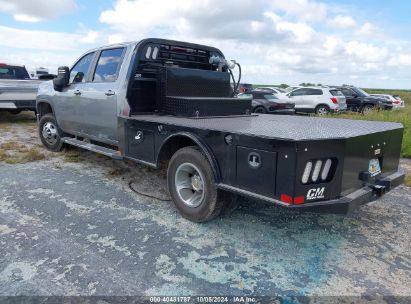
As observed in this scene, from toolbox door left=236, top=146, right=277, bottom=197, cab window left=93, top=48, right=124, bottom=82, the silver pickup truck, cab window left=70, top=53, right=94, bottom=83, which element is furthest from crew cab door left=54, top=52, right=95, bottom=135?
the silver pickup truck

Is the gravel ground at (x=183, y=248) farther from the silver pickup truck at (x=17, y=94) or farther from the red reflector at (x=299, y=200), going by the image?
the silver pickup truck at (x=17, y=94)

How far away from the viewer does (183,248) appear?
3377 millimetres

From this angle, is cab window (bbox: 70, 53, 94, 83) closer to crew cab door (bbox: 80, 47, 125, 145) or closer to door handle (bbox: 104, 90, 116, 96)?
crew cab door (bbox: 80, 47, 125, 145)

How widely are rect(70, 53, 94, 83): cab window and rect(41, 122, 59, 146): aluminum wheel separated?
1.22 m

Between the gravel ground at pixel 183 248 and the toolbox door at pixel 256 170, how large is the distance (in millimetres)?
656

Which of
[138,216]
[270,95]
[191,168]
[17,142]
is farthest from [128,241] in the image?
[270,95]

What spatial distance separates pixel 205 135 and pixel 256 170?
0.73 meters

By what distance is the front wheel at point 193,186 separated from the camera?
360 cm

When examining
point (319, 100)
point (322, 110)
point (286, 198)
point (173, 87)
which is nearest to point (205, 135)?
point (286, 198)

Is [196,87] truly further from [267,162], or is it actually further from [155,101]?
[267,162]

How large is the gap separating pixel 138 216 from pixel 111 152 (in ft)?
4.88

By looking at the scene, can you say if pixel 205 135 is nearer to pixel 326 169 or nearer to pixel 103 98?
pixel 326 169

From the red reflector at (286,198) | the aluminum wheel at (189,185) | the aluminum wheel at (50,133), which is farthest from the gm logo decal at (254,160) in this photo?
the aluminum wheel at (50,133)

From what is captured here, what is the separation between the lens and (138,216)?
4.09 m
